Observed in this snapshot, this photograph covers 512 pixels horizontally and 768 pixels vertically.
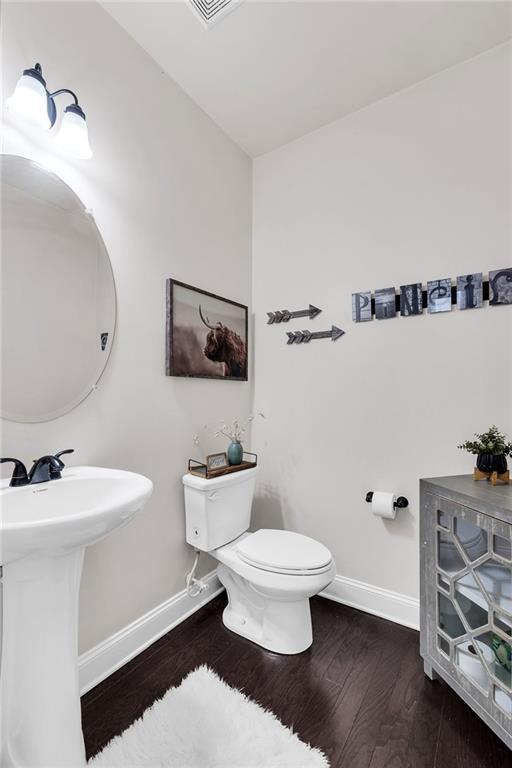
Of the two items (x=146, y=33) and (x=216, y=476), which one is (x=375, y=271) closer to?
(x=216, y=476)

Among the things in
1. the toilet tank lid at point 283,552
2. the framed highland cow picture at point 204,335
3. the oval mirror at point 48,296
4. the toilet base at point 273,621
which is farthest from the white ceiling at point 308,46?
the toilet base at point 273,621

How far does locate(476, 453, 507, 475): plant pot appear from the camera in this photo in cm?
141

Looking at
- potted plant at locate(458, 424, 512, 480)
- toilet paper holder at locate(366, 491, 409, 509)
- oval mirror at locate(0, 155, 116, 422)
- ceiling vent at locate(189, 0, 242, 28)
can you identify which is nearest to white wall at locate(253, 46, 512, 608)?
toilet paper holder at locate(366, 491, 409, 509)

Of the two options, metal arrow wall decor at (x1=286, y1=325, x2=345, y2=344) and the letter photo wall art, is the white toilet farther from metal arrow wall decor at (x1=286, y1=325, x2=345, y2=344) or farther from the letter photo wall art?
the letter photo wall art

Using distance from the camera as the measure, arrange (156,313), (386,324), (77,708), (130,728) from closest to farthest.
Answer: (77,708) → (130,728) → (156,313) → (386,324)

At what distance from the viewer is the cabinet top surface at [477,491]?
1.16m

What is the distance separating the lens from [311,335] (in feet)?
6.90

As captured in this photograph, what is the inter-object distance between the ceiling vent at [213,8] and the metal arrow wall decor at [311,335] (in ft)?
4.71

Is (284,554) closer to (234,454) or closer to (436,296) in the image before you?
(234,454)

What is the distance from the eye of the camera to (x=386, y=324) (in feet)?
6.11

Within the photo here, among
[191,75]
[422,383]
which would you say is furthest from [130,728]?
[191,75]

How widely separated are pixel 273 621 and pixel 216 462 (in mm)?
759

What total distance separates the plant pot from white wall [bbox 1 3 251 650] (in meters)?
1.30

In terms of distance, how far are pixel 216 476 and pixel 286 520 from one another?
2.31ft
